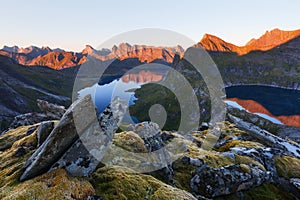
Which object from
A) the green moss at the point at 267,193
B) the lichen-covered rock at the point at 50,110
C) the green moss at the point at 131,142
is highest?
the green moss at the point at 131,142

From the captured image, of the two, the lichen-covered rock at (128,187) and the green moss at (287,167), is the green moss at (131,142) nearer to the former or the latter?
the lichen-covered rock at (128,187)

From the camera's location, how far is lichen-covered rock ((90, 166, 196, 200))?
18109 mm

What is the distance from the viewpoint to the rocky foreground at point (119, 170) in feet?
59.5


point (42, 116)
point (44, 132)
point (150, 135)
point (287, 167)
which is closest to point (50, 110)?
point (42, 116)

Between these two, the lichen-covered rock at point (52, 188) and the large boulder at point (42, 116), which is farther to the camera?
the large boulder at point (42, 116)

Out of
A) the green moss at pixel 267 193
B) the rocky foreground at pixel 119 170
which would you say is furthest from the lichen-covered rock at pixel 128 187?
the green moss at pixel 267 193

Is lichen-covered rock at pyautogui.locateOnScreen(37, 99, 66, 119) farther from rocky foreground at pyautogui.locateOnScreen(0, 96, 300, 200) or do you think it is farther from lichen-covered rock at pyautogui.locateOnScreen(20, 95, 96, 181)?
lichen-covered rock at pyautogui.locateOnScreen(20, 95, 96, 181)

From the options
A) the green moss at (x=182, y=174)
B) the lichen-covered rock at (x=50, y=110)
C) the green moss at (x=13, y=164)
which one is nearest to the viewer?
the green moss at (x=13, y=164)

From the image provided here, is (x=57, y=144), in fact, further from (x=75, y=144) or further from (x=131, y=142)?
(x=131, y=142)

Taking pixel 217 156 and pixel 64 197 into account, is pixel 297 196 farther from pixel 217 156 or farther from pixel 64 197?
pixel 64 197

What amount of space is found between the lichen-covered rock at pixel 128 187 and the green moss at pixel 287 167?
2078 cm

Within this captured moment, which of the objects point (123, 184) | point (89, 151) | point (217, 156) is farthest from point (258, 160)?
point (89, 151)

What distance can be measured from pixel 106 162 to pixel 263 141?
44.1 m

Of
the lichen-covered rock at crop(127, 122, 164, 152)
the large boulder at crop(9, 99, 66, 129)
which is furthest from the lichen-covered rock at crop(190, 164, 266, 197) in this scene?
the large boulder at crop(9, 99, 66, 129)
